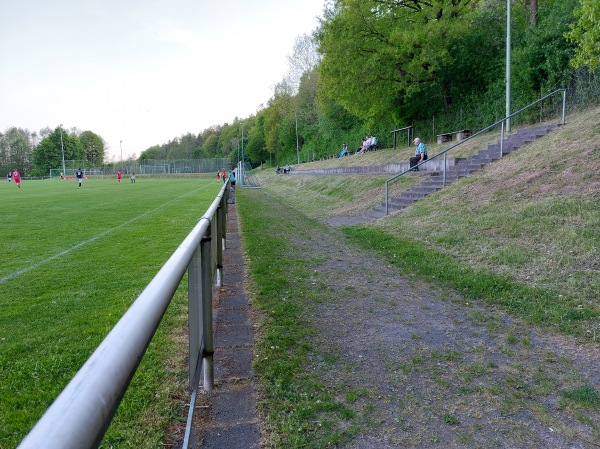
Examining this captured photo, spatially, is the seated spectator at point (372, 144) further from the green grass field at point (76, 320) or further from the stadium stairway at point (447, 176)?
the green grass field at point (76, 320)

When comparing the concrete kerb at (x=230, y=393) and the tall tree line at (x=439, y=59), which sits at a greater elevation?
the tall tree line at (x=439, y=59)

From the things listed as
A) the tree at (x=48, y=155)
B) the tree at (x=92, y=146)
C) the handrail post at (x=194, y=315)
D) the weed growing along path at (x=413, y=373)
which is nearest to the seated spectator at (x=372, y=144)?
the weed growing along path at (x=413, y=373)

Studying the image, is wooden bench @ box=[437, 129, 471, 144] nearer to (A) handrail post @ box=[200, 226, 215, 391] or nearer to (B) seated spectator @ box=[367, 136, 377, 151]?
(B) seated spectator @ box=[367, 136, 377, 151]

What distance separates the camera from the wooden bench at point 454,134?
76.4ft

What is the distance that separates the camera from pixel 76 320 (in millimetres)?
4762

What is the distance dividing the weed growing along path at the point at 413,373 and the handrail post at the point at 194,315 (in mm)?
627

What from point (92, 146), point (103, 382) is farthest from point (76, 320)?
point (92, 146)

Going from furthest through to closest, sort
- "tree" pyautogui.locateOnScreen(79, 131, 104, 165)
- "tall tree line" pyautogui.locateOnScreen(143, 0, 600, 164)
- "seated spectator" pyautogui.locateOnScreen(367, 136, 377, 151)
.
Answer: "tree" pyautogui.locateOnScreen(79, 131, 104, 165) → "seated spectator" pyautogui.locateOnScreen(367, 136, 377, 151) → "tall tree line" pyautogui.locateOnScreen(143, 0, 600, 164)

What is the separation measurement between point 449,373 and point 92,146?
144 metres

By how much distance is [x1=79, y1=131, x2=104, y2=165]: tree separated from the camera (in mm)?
130875

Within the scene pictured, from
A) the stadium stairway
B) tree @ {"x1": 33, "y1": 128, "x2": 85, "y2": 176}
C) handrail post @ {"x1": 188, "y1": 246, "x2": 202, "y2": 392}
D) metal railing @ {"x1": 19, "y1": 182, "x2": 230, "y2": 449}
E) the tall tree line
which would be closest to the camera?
Answer: metal railing @ {"x1": 19, "y1": 182, "x2": 230, "y2": 449}

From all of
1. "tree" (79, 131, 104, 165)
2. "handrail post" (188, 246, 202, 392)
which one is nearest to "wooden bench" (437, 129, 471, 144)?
"handrail post" (188, 246, 202, 392)

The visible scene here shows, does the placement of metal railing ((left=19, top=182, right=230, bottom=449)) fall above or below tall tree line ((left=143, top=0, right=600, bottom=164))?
below

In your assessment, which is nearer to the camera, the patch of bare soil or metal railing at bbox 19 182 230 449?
metal railing at bbox 19 182 230 449
